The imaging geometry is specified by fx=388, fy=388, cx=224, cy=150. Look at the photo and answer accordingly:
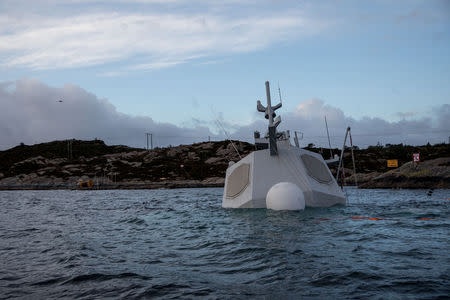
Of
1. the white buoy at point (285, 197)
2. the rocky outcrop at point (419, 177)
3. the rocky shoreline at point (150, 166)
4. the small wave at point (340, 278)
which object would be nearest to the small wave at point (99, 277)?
the small wave at point (340, 278)

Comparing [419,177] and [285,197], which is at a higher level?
[285,197]

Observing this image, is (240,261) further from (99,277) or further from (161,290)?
(99,277)

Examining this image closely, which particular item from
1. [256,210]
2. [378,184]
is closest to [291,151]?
[256,210]

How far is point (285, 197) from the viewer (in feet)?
61.7

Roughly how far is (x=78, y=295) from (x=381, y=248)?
7.59m

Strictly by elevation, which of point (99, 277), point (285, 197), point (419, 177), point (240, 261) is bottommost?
point (419, 177)

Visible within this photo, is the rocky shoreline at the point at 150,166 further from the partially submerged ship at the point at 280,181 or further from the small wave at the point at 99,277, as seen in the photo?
the small wave at the point at 99,277

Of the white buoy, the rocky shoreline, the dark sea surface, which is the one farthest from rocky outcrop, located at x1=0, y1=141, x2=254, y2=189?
the dark sea surface

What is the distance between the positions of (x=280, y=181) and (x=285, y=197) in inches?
95.2

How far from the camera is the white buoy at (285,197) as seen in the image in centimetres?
1880

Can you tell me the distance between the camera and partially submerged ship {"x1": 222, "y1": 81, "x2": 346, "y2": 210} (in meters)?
19.3

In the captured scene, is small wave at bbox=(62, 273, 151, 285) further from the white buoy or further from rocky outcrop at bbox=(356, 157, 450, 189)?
rocky outcrop at bbox=(356, 157, 450, 189)

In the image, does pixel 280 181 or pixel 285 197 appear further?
pixel 280 181

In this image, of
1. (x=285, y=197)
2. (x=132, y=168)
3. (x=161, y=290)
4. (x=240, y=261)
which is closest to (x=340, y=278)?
(x=240, y=261)
